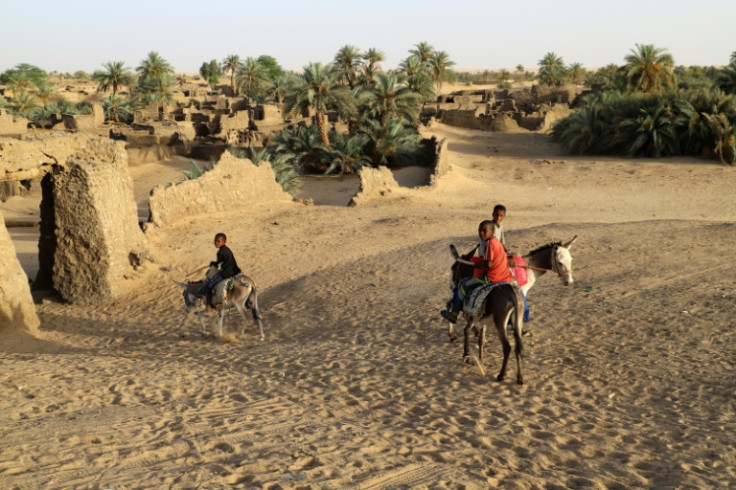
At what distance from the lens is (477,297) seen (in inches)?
278

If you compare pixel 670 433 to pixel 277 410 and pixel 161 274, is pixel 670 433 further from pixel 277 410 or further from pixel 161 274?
pixel 161 274

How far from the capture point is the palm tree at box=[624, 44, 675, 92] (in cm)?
3481

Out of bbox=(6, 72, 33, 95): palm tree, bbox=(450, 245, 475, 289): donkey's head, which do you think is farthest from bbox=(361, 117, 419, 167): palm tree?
bbox=(6, 72, 33, 95): palm tree

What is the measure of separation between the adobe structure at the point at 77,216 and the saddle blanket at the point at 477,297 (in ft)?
24.5

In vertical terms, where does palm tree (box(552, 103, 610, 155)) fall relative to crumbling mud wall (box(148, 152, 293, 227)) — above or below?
above

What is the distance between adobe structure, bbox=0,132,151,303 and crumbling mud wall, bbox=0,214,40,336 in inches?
58.5

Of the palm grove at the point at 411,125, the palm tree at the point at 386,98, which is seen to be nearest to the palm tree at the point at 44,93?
the palm grove at the point at 411,125

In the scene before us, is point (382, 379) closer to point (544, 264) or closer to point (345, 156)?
point (544, 264)

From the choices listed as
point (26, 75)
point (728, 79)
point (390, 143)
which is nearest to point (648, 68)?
point (728, 79)

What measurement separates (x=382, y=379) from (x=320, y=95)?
2160cm

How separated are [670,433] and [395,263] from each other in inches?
296

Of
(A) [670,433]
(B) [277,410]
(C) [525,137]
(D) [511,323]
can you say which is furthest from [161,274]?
(C) [525,137]

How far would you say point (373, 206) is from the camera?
18.7 metres

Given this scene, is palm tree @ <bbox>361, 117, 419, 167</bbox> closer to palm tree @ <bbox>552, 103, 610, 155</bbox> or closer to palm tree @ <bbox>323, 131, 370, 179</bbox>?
palm tree @ <bbox>323, 131, 370, 179</bbox>
